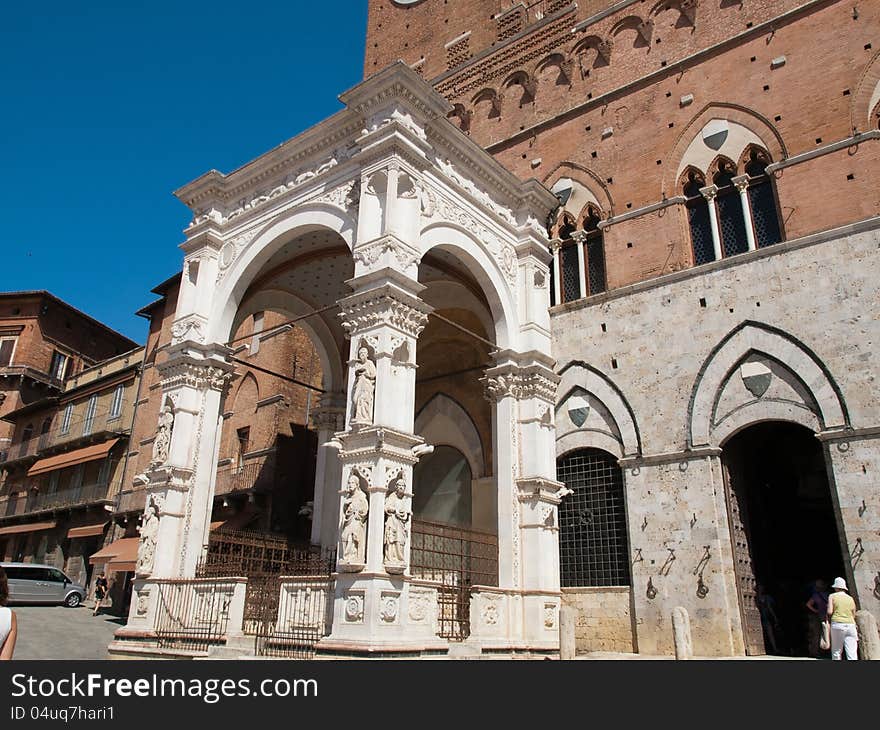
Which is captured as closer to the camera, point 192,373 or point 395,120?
point 395,120

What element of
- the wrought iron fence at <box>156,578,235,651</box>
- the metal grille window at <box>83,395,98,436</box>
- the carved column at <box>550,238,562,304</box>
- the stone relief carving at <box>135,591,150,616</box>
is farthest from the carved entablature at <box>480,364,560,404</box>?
the metal grille window at <box>83,395,98,436</box>

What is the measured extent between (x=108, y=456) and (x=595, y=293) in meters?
18.5

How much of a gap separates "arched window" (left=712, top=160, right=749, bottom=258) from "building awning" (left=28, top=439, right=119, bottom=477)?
20.4 m

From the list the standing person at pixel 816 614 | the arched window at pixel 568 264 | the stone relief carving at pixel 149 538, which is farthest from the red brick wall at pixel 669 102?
the stone relief carving at pixel 149 538

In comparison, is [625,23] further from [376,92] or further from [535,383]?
[535,383]

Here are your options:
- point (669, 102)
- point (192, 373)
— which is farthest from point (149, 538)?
point (669, 102)

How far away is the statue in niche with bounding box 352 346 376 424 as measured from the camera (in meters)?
9.30

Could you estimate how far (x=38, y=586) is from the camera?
760 inches

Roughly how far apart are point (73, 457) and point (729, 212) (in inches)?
911

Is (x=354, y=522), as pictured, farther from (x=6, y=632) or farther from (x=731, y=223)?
(x=731, y=223)

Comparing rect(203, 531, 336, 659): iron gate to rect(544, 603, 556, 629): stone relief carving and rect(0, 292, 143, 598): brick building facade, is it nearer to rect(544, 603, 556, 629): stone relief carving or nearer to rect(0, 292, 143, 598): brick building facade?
rect(544, 603, 556, 629): stone relief carving

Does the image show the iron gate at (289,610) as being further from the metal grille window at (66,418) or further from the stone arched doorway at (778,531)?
the metal grille window at (66,418)
